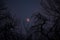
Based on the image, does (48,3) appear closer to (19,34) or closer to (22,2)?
(22,2)

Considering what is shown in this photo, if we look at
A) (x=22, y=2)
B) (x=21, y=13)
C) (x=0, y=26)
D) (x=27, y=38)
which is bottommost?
(x=27, y=38)

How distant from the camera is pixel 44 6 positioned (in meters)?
2.24

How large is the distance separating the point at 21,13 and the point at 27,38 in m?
0.44

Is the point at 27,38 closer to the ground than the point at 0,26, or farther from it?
closer to the ground

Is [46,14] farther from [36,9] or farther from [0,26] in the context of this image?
[0,26]

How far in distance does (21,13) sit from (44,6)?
0.42 m

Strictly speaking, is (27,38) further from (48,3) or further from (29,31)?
(48,3)

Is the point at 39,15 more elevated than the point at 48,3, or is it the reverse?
the point at 48,3

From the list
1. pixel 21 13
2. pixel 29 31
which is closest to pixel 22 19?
pixel 21 13

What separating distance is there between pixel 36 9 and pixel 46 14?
19cm

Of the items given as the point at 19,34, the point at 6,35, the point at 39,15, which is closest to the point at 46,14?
the point at 39,15

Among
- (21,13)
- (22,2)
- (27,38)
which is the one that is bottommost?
(27,38)

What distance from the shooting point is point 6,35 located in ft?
7.07

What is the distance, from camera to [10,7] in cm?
221
